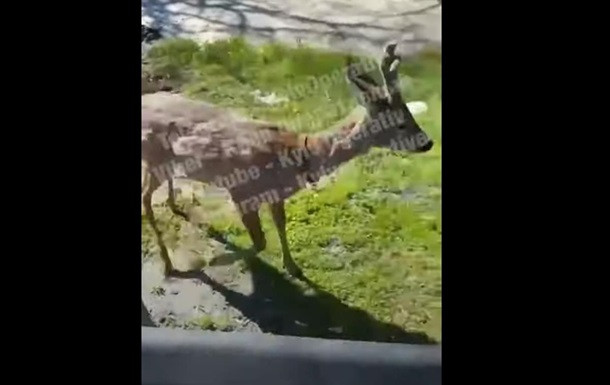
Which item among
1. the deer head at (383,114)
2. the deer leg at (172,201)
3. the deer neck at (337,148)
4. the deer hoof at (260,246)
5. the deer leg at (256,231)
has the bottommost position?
the deer hoof at (260,246)

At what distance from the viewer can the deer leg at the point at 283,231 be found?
1230mm

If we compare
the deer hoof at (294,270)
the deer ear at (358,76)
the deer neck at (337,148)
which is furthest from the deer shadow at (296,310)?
the deer ear at (358,76)

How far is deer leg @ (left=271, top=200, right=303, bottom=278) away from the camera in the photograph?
1230 millimetres

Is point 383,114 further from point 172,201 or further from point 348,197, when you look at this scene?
point 172,201

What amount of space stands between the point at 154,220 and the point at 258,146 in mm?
198

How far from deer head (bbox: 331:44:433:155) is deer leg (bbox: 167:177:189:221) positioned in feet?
0.86

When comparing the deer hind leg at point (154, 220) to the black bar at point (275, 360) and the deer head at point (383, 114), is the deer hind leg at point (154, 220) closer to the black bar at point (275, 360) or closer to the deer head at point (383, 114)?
the black bar at point (275, 360)

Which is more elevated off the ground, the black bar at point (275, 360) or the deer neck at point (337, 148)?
the deer neck at point (337, 148)

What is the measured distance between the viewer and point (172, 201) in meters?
1.27

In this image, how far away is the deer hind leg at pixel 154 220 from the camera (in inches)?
49.9

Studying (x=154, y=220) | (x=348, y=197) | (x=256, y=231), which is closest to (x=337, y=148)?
(x=348, y=197)

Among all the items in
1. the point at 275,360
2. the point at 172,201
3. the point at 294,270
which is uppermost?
the point at 172,201
